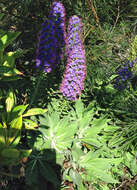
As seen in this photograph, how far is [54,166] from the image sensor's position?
4.04 ft

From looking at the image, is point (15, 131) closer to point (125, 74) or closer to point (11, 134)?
point (11, 134)

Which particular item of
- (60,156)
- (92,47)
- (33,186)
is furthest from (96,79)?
(33,186)

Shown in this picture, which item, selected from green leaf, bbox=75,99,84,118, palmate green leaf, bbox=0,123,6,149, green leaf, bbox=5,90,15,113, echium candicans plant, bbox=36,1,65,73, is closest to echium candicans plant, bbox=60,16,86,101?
echium candicans plant, bbox=36,1,65,73

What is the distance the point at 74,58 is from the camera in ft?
3.56

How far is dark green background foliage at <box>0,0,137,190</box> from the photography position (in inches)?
45.4

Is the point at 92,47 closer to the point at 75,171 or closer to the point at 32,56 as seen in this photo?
the point at 32,56

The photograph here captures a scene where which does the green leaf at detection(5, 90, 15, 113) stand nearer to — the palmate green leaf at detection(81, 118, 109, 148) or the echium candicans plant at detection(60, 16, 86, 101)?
the echium candicans plant at detection(60, 16, 86, 101)

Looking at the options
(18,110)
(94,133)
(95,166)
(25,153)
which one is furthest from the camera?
(94,133)

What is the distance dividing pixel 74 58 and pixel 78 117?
48 cm

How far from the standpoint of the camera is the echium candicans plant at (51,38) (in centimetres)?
98

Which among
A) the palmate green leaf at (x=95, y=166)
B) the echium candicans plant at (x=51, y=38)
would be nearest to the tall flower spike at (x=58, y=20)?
the echium candicans plant at (x=51, y=38)

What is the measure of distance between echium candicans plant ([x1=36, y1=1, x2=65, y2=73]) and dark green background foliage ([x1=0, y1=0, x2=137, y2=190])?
0.08 meters

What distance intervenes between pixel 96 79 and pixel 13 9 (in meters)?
0.95

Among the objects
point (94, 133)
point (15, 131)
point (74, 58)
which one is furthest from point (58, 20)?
point (94, 133)
